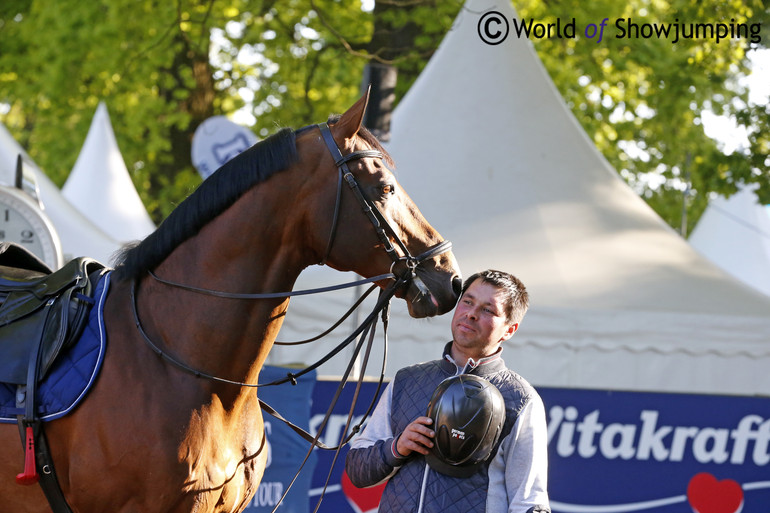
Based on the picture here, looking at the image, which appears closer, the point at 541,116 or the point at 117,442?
the point at 117,442

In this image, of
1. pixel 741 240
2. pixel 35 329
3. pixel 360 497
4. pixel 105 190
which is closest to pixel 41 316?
pixel 35 329

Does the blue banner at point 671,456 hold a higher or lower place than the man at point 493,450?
lower

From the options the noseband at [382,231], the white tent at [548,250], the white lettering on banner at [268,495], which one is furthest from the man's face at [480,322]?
the white tent at [548,250]

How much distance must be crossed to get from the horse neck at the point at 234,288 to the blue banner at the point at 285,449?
93.1 inches

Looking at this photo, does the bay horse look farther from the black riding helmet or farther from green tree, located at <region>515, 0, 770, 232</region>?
green tree, located at <region>515, 0, 770, 232</region>

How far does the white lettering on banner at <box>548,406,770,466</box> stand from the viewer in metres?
5.93

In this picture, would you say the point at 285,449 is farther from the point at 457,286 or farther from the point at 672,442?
the point at 457,286

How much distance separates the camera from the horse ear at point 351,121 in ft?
9.65

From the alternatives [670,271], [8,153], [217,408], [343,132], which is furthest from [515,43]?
[217,408]

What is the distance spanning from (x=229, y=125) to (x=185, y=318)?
5.42 meters

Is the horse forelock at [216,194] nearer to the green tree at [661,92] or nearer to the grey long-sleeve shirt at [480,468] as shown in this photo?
the grey long-sleeve shirt at [480,468]

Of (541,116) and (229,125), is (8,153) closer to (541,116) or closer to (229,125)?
(229,125)

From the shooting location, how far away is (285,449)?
17.7 ft

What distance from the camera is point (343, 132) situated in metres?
3.02
